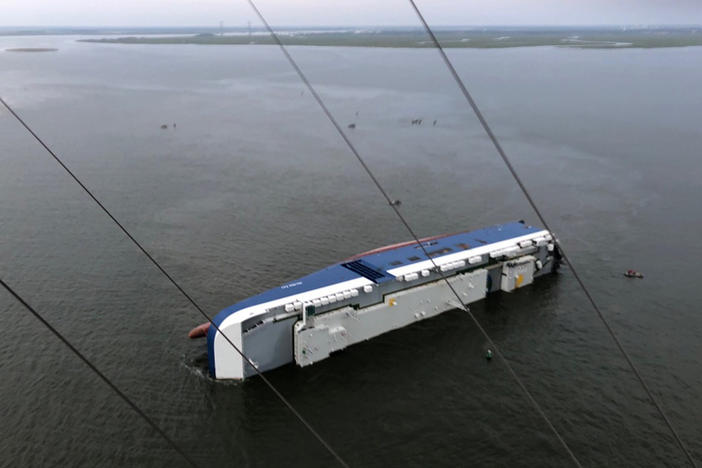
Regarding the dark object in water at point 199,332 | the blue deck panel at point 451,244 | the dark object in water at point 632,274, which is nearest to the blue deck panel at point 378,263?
the blue deck panel at point 451,244

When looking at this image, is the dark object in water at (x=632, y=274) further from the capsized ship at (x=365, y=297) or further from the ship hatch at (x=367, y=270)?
the ship hatch at (x=367, y=270)

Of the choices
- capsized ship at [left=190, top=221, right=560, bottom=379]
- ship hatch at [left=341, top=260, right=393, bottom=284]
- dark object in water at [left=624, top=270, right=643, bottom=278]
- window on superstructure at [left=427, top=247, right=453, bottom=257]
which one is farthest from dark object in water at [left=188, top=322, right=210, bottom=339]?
dark object in water at [left=624, top=270, right=643, bottom=278]

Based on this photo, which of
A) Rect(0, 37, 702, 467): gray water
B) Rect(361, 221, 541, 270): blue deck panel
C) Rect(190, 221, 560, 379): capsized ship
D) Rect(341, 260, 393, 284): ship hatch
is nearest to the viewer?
Rect(0, 37, 702, 467): gray water

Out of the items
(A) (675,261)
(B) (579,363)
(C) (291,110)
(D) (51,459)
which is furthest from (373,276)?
(C) (291,110)

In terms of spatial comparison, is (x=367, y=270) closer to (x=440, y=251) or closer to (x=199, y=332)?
(x=440, y=251)

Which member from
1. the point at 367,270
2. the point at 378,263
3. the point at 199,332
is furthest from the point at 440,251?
the point at 199,332

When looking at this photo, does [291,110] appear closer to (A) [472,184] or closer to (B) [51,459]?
(A) [472,184]

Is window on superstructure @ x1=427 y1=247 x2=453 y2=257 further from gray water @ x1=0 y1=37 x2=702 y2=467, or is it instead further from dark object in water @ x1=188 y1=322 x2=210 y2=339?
dark object in water @ x1=188 y1=322 x2=210 y2=339
